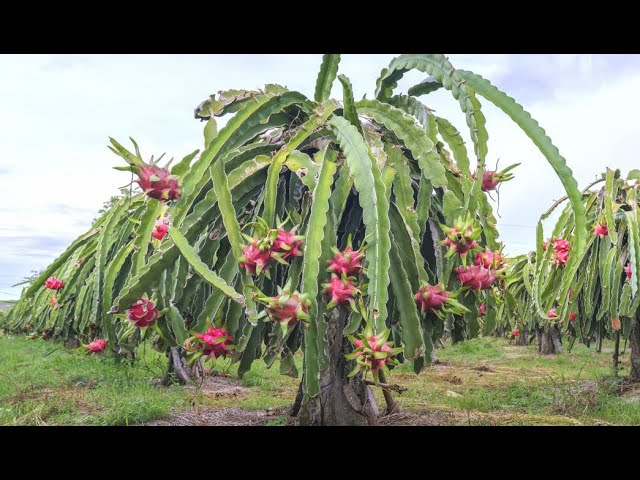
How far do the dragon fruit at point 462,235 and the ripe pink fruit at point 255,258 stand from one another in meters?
0.56

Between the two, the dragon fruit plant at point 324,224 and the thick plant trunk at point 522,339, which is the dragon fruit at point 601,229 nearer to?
the dragon fruit plant at point 324,224

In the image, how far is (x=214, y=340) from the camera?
1823 mm

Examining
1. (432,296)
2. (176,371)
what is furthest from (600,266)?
(176,371)

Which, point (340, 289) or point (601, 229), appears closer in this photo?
point (340, 289)

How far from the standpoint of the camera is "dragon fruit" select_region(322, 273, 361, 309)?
1611 mm

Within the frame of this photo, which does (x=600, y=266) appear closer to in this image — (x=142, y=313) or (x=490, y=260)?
(x=490, y=260)

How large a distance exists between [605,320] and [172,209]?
4630 mm

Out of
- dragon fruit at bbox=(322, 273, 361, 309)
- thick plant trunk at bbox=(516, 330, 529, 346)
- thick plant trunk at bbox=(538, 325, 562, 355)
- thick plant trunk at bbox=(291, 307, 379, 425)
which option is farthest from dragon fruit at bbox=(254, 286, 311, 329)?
thick plant trunk at bbox=(516, 330, 529, 346)

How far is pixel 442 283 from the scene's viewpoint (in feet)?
6.07

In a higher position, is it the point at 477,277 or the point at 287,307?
the point at 477,277

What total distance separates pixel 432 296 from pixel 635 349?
172 inches

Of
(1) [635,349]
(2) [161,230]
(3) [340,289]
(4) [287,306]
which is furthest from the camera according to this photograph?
(1) [635,349]

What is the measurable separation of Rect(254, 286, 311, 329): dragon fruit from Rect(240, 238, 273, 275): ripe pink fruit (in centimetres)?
13

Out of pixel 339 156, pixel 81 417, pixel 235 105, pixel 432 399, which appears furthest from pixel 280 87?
pixel 432 399
